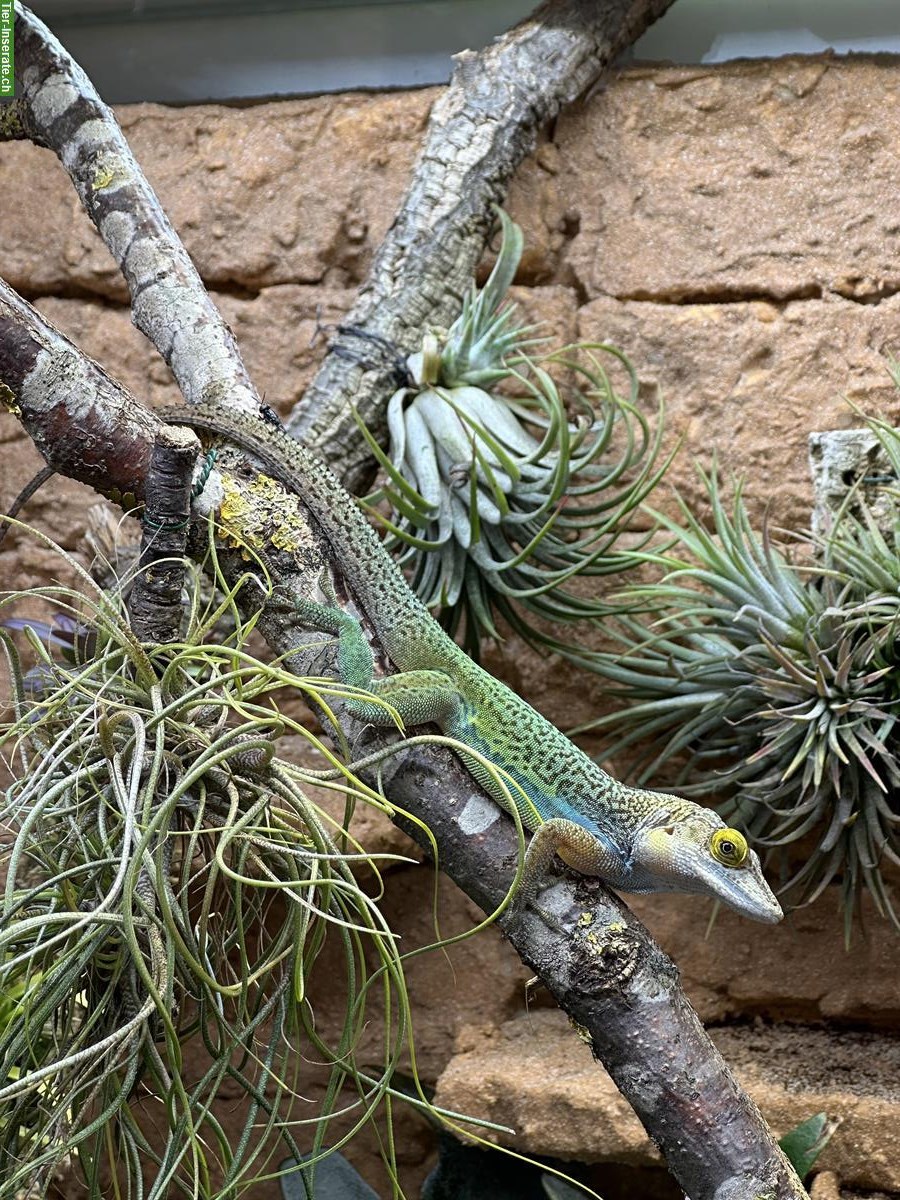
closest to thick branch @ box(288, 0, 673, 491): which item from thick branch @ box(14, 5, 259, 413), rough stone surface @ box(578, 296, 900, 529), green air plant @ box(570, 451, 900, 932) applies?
rough stone surface @ box(578, 296, 900, 529)

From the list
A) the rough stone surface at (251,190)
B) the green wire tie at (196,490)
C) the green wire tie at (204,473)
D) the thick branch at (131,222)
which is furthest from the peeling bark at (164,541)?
the rough stone surface at (251,190)

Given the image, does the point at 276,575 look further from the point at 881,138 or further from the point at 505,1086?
the point at 881,138

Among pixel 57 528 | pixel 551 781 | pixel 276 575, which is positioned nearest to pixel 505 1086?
pixel 551 781

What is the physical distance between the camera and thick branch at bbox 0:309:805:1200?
185cm

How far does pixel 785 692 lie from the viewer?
257cm

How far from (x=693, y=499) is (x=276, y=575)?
175 centimetres

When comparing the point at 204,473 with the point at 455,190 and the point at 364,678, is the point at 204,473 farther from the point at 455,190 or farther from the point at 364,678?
the point at 455,190

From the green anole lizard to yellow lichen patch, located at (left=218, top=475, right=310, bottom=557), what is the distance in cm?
4

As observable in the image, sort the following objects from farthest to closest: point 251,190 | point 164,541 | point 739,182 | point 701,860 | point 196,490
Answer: point 251,190
point 739,182
point 701,860
point 196,490
point 164,541

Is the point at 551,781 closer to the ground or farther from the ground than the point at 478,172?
closer to the ground

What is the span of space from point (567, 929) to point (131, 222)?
5.79 feet

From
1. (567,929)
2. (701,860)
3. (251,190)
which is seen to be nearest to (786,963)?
(701,860)

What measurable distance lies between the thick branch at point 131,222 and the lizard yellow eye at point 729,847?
120 cm

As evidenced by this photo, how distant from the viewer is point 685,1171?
6.11 feet
